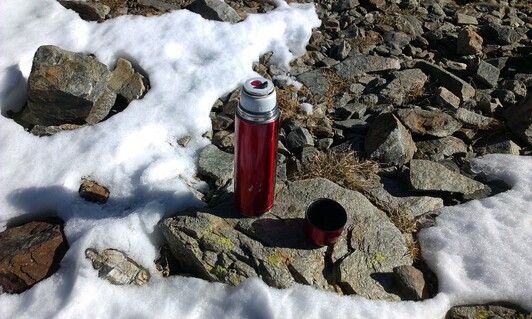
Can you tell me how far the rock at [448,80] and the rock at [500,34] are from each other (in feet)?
4.62

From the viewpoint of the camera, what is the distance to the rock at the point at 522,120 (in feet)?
15.0

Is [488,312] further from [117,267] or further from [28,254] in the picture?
[28,254]

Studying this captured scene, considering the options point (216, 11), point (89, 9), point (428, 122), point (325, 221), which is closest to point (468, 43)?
point (428, 122)

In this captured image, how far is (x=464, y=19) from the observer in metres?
6.54

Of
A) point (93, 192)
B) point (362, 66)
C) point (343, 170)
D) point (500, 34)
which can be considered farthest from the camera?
point (500, 34)

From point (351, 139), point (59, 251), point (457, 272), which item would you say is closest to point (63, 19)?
point (59, 251)

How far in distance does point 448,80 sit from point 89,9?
4514 millimetres

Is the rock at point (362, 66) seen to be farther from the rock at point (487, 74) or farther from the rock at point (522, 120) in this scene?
the rock at point (522, 120)

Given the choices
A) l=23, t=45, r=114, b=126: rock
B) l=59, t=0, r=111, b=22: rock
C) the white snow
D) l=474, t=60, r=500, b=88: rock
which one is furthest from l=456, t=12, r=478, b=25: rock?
l=23, t=45, r=114, b=126: rock

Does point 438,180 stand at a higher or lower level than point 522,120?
lower

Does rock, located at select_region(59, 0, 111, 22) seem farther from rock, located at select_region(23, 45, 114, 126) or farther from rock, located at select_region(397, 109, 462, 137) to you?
rock, located at select_region(397, 109, 462, 137)

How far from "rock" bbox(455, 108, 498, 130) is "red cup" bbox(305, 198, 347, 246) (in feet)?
7.39

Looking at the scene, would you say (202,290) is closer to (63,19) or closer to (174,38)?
(174,38)

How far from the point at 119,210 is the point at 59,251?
55cm
